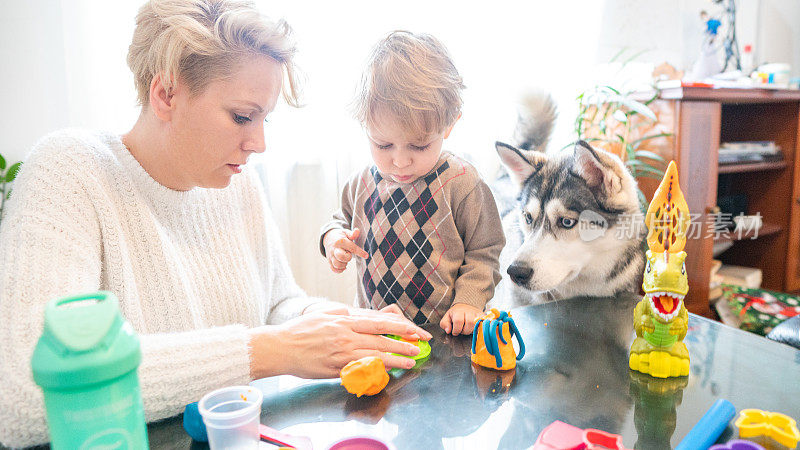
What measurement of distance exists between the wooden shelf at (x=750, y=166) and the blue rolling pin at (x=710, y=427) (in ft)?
6.60

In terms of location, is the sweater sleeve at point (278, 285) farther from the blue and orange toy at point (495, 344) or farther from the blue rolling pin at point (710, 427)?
the blue rolling pin at point (710, 427)

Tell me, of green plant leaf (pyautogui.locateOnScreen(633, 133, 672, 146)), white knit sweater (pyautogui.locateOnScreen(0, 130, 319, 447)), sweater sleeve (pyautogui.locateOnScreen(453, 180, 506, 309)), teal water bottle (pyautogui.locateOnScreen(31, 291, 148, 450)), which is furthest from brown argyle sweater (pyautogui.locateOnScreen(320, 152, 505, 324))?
green plant leaf (pyautogui.locateOnScreen(633, 133, 672, 146))

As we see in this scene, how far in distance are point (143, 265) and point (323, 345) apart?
0.38 metres

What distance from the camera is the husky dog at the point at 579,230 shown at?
122 centimetres

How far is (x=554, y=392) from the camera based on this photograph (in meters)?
0.70

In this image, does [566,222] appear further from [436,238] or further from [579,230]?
[436,238]

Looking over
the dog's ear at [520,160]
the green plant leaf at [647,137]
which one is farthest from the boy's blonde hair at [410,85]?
the green plant leaf at [647,137]

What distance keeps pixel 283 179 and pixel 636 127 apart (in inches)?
61.3

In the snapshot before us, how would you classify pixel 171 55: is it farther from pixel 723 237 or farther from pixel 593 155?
pixel 723 237

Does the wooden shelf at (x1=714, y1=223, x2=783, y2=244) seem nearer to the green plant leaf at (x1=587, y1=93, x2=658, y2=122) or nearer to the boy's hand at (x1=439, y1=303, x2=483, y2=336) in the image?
the green plant leaf at (x1=587, y1=93, x2=658, y2=122)

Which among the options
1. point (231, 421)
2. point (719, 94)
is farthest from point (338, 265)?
point (719, 94)

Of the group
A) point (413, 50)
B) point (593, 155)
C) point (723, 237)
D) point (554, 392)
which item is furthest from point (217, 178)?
point (723, 237)

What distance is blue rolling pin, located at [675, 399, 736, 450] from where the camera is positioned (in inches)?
22.4

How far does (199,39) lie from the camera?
2.63 feet
